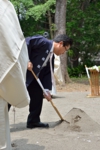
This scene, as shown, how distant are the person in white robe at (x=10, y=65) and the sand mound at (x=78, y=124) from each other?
2.50 m

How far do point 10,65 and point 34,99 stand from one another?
114 inches

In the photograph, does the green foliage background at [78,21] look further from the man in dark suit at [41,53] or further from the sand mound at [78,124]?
the man in dark suit at [41,53]

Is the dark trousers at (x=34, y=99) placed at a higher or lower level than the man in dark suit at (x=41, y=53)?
lower

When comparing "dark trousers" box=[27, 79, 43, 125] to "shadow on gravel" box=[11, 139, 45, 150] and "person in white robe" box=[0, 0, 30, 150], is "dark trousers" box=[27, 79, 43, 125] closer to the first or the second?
"shadow on gravel" box=[11, 139, 45, 150]

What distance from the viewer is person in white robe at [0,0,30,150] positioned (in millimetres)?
2859

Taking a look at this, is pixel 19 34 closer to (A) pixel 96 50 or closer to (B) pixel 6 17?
(B) pixel 6 17

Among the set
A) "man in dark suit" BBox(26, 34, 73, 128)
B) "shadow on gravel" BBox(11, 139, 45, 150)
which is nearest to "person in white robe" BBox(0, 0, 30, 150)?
"shadow on gravel" BBox(11, 139, 45, 150)

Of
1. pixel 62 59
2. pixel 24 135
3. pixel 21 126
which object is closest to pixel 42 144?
pixel 24 135

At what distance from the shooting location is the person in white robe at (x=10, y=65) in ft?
9.38

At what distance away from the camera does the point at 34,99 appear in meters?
5.72

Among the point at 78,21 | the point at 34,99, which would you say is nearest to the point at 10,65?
the point at 34,99

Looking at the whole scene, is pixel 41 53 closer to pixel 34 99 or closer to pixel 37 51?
pixel 37 51

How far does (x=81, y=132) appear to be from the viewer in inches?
213

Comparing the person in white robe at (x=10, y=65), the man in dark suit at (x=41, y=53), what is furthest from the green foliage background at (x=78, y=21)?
the person in white robe at (x=10, y=65)
